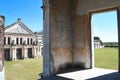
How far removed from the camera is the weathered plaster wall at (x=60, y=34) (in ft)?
18.7

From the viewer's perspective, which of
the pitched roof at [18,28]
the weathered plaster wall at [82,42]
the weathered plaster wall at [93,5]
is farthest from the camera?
the pitched roof at [18,28]

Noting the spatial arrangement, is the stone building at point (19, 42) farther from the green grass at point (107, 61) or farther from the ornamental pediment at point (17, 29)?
the green grass at point (107, 61)

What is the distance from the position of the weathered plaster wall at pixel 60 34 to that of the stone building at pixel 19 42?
2307 centimetres

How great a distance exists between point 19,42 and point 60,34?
978 inches

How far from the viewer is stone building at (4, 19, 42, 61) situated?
28073 millimetres

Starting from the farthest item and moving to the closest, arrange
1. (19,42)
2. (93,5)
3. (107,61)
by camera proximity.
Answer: (19,42)
(107,61)
(93,5)

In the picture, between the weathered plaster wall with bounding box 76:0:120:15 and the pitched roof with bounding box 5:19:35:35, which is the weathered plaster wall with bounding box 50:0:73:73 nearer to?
the weathered plaster wall with bounding box 76:0:120:15

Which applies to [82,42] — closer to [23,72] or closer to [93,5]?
[93,5]

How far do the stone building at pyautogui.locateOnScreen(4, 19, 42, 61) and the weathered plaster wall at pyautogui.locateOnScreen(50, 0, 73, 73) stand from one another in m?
23.1

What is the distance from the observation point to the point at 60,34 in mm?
5980

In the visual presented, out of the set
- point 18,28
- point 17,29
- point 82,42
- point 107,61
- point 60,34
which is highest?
point 18,28

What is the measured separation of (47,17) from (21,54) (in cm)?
2518

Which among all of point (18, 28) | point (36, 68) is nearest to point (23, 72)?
point (36, 68)

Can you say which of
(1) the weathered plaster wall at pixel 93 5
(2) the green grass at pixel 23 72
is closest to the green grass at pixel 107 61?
(1) the weathered plaster wall at pixel 93 5
